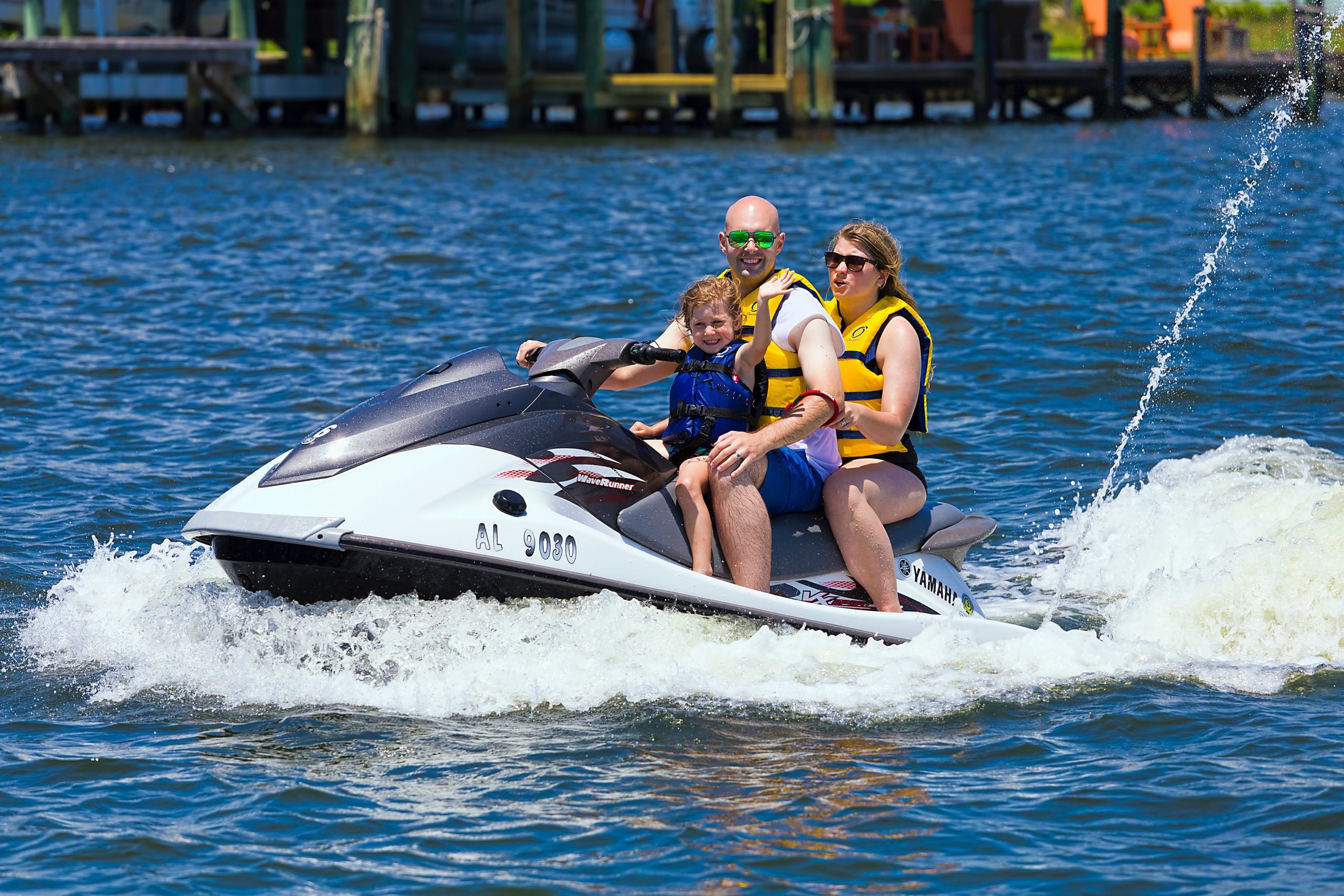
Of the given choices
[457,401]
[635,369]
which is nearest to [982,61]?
[635,369]

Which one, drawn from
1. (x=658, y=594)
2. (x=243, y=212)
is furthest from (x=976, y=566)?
(x=243, y=212)

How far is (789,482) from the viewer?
5645mm

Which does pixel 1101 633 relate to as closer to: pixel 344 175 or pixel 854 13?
pixel 344 175

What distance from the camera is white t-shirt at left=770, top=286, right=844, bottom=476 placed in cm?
545

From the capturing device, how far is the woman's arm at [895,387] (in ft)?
18.3

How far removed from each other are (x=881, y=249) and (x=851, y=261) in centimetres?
12

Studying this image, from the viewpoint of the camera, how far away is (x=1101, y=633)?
6484 mm

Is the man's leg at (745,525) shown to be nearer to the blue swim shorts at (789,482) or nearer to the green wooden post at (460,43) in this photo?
the blue swim shorts at (789,482)

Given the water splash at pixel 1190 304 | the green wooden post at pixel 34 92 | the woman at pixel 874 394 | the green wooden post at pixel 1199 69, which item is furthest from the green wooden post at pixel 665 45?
the woman at pixel 874 394

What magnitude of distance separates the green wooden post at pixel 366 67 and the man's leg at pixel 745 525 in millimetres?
23111

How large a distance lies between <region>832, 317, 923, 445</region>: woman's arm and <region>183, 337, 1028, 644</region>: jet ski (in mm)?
431

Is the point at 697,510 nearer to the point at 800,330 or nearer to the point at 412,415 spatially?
the point at 800,330

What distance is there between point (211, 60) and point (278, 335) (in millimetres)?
17925

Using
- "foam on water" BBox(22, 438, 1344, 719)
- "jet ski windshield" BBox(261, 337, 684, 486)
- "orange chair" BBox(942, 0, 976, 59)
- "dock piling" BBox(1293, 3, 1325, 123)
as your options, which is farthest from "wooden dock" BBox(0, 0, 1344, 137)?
"jet ski windshield" BBox(261, 337, 684, 486)
